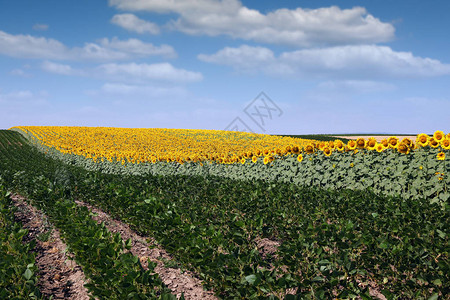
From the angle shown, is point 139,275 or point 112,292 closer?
point 139,275

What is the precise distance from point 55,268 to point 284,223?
13.8 feet

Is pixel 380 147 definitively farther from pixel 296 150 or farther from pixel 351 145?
pixel 296 150

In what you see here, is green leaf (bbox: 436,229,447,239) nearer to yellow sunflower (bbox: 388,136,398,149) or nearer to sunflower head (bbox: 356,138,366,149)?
yellow sunflower (bbox: 388,136,398,149)

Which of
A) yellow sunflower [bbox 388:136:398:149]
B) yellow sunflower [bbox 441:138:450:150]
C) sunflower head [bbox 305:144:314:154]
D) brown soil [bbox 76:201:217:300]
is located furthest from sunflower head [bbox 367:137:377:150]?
brown soil [bbox 76:201:217:300]

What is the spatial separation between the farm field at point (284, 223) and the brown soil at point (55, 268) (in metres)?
0.33

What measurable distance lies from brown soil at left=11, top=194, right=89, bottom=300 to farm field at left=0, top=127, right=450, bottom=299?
0.33 metres

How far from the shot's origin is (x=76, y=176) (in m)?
11.6

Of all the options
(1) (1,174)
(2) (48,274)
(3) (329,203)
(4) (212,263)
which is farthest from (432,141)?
(1) (1,174)

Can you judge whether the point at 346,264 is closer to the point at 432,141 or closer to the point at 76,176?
the point at 432,141

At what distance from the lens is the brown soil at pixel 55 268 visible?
5.39 m

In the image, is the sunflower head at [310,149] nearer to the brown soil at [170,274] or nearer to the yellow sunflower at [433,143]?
the yellow sunflower at [433,143]

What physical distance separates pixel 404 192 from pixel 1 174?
13625 millimetres

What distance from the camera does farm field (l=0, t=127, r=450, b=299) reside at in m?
3.93

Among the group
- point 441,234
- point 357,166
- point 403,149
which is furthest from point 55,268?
point 403,149
